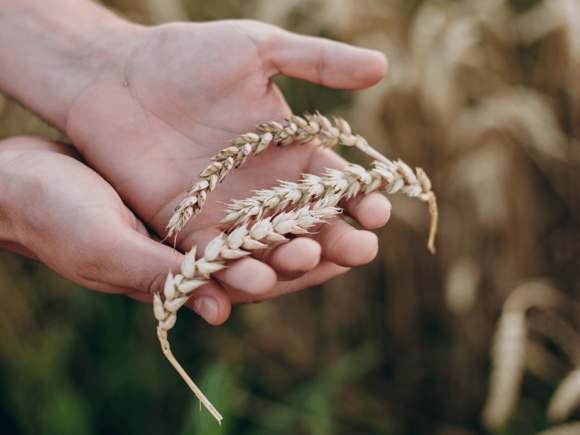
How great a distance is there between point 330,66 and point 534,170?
1046 millimetres

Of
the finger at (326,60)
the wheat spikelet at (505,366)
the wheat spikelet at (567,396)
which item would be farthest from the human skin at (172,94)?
the wheat spikelet at (567,396)

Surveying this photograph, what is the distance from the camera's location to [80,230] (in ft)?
2.73

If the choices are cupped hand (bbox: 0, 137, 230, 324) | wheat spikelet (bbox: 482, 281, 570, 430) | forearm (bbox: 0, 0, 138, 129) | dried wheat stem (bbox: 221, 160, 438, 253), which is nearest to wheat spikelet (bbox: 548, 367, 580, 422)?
wheat spikelet (bbox: 482, 281, 570, 430)

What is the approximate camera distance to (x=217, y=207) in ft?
3.62

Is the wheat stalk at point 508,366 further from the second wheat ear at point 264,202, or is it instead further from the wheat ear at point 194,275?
the wheat ear at point 194,275

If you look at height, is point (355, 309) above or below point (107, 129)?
below

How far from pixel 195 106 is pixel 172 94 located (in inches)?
3.2

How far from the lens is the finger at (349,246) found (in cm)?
87

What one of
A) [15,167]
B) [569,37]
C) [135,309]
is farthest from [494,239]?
[15,167]

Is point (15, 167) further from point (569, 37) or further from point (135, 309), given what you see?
point (569, 37)

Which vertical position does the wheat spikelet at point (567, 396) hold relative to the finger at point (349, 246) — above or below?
below

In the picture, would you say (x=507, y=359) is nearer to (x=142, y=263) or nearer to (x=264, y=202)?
(x=264, y=202)

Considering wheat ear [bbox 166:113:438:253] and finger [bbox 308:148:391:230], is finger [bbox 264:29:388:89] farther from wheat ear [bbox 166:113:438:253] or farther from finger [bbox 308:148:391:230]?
finger [bbox 308:148:391:230]

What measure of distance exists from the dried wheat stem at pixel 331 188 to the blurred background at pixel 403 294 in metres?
0.48
